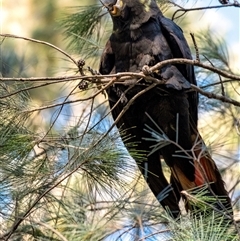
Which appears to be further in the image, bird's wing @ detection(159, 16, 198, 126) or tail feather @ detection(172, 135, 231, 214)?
bird's wing @ detection(159, 16, 198, 126)

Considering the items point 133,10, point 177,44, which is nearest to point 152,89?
point 177,44

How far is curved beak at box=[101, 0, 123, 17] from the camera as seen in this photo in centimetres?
224

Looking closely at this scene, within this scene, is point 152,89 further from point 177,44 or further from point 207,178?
point 207,178

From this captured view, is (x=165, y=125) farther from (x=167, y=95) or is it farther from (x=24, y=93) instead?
(x=24, y=93)

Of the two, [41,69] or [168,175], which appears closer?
[168,175]

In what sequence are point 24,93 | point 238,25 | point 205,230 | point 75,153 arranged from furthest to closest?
point 238,25, point 24,93, point 75,153, point 205,230

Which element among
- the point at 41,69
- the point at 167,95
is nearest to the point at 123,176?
the point at 167,95

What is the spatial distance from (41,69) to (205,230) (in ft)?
9.13

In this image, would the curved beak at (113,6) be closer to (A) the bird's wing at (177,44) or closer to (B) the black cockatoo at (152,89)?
(B) the black cockatoo at (152,89)

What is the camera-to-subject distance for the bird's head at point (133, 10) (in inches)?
88.8

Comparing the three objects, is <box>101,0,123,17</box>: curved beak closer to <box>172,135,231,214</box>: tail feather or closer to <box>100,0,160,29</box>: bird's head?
<box>100,0,160,29</box>: bird's head

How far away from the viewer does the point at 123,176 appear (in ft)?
5.78

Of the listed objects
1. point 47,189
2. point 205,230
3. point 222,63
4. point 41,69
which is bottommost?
point 205,230

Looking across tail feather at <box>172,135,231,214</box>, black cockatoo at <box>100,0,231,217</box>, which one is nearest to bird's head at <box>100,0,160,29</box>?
black cockatoo at <box>100,0,231,217</box>
